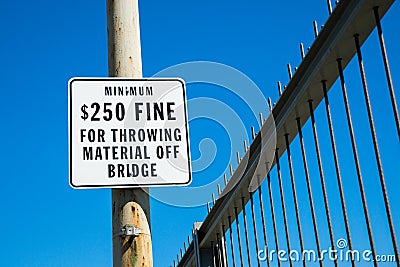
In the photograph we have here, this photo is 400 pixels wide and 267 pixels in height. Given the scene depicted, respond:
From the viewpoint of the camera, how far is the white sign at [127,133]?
333 cm

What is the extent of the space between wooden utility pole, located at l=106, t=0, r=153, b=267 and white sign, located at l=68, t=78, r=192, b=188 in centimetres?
8

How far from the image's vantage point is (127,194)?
3.35 meters

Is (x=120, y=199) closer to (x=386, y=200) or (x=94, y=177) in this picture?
(x=94, y=177)

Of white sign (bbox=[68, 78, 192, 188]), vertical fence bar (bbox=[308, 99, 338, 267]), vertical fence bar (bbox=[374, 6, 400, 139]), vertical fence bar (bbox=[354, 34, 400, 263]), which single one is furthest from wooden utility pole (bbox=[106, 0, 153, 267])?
vertical fence bar (bbox=[374, 6, 400, 139])

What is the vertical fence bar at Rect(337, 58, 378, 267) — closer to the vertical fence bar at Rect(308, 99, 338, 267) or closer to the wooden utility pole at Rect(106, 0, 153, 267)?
the vertical fence bar at Rect(308, 99, 338, 267)

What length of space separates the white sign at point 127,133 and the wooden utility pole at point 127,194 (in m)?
0.08

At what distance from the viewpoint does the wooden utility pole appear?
10.8 feet

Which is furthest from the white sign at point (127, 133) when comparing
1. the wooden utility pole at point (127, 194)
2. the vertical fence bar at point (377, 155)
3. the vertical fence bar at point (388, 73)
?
the vertical fence bar at point (388, 73)

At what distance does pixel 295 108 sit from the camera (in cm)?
376

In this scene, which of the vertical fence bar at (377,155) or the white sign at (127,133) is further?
the white sign at (127,133)

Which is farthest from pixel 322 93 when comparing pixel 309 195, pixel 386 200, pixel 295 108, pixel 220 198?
pixel 220 198

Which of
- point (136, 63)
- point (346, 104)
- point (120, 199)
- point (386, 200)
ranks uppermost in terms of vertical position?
point (136, 63)

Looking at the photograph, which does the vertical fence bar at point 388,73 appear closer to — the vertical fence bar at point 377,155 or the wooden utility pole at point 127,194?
the vertical fence bar at point 377,155

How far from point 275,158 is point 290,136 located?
0.53 feet
